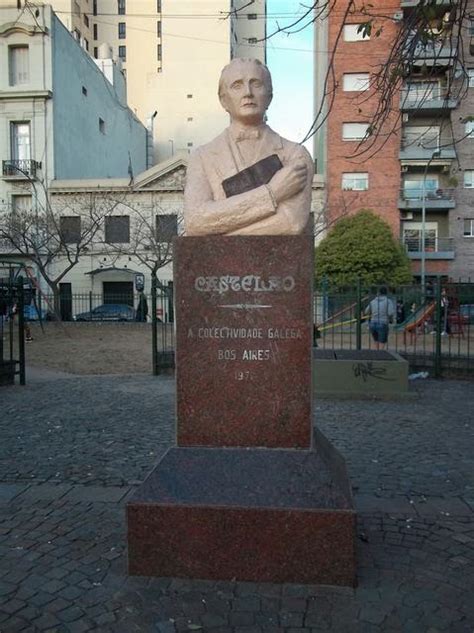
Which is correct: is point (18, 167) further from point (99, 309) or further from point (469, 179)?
point (469, 179)

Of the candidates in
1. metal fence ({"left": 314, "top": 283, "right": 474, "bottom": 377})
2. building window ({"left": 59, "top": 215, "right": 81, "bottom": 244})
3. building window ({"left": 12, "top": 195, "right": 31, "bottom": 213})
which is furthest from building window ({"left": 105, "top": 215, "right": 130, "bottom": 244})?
metal fence ({"left": 314, "top": 283, "right": 474, "bottom": 377})

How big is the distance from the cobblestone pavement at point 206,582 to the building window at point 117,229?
2867 centimetres

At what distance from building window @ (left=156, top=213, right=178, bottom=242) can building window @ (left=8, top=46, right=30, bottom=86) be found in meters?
12.5

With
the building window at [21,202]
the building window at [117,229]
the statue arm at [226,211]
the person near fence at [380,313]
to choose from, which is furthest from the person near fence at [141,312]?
the statue arm at [226,211]

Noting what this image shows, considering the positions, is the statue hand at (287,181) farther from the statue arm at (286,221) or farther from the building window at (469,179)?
the building window at (469,179)

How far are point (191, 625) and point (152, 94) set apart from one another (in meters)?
55.6

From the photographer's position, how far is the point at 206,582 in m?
3.12

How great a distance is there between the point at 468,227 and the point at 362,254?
358 inches

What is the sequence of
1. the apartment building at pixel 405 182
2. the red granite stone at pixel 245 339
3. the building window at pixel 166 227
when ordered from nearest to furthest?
the red granite stone at pixel 245 339 < the building window at pixel 166 227 < the apartment building at pixel 405 182

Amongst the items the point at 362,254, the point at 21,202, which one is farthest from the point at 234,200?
the point at 21,202

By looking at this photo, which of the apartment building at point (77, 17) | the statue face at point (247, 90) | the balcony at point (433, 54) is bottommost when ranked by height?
the statue face at point (247, 90)

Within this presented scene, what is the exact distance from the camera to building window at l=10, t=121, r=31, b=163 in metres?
35.2

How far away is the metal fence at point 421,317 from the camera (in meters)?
11.3

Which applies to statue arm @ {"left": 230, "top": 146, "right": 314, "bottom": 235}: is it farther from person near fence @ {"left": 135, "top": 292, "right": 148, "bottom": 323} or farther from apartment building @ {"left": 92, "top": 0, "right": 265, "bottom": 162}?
apartment building @ {"left": 92, "top": 0, "right": 265, "bottom": 162}
